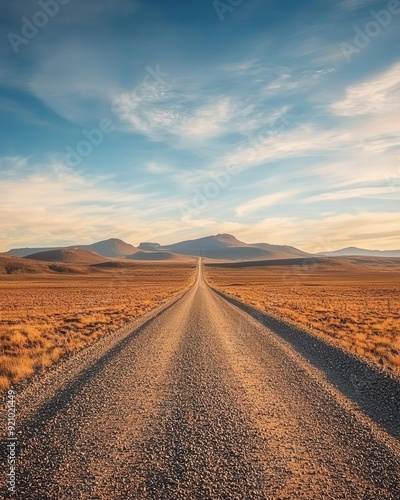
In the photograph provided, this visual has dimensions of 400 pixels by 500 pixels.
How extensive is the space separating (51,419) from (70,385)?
2.44m

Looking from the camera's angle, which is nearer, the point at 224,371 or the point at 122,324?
the point at 224,371

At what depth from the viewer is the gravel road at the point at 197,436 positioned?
5090mm

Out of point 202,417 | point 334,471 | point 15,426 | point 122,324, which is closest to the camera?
point 334,471

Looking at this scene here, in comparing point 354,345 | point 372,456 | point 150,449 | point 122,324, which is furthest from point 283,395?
point 122,324

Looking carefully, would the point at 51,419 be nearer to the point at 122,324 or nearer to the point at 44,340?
the point at 44,340

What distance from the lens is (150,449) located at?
6.15m

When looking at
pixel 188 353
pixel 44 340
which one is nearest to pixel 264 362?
pixel 188 353

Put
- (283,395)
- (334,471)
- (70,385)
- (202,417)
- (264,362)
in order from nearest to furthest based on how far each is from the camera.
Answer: (334,471) < (202,417) < (283,395) < (70,385) < (264,362)

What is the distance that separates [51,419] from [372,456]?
594cm

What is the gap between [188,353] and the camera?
13867 mm

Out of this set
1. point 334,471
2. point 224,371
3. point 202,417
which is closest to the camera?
point 334,471

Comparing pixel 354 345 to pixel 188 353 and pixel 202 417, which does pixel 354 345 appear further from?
pixel 202 417

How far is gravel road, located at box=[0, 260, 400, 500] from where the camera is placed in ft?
16.7

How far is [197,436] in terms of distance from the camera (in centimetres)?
666
